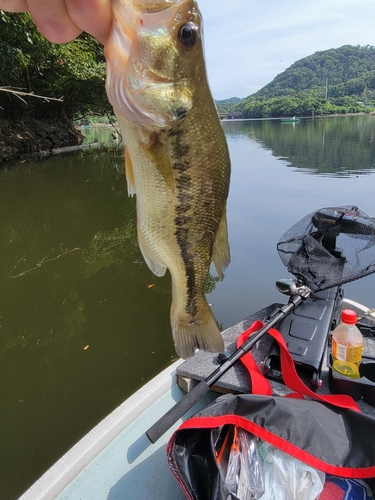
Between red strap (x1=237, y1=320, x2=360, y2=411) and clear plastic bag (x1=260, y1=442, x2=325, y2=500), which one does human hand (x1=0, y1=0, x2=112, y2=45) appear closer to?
clear plastic bag (x1=260, y1=442, x2=325, y2=500)

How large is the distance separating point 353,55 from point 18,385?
149m

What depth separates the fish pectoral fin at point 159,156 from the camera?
1186 mm

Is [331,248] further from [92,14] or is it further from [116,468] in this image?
[92,14]

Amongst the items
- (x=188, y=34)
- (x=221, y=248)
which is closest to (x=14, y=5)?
(x=188, y=34)

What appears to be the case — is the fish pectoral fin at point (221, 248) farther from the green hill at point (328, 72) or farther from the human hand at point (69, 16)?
the green hill at point (328, 72)

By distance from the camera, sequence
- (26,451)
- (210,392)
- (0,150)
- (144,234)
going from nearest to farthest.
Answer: (144,234) → (210,392) → (26,451) → (0,150)

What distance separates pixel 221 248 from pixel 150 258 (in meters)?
0.28

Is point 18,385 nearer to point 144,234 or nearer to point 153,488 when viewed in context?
point 153,488

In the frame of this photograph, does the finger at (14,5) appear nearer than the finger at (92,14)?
No

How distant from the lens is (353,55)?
123875 millimetres

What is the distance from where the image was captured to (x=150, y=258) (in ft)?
A: 4.59

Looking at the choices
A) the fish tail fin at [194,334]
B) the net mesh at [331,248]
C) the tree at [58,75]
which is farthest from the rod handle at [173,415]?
the tree at [58,75]

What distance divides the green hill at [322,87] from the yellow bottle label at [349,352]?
9322cm

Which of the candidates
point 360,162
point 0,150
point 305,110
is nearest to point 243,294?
point 360,162
